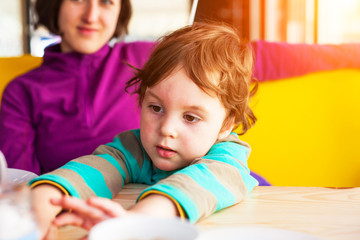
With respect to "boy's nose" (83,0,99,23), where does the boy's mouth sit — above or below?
below

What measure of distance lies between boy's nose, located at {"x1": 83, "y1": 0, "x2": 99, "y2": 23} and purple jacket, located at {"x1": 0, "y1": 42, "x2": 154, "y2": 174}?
0.12 meters

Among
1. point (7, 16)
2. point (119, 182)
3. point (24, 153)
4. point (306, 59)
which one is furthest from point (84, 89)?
point (7, 16)

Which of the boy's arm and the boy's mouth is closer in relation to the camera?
the boy's arm

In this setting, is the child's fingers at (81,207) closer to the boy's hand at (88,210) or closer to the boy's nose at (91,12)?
the boy's hand at (88,210)

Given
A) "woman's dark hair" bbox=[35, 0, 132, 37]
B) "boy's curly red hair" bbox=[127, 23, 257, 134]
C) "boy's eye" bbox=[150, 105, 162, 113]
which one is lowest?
"boy's eye" bbox=[150, 105, 162, 113]

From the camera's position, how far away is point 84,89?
4.89ft

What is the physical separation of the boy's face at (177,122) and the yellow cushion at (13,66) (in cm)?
108

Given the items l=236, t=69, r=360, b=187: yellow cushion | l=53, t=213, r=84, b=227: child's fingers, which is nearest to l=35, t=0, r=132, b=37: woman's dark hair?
l=236, t=69, r=360, b=187: yellow cushion

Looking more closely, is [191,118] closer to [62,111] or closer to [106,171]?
[106,171]

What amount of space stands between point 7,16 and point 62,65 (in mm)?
3404

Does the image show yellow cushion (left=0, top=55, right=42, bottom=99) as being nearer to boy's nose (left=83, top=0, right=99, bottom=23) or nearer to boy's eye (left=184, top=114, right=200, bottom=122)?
boy's nose (left=83, top=0, right=99, bottom=23)

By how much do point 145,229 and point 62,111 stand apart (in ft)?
3.63

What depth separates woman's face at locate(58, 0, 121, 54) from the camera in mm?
1534

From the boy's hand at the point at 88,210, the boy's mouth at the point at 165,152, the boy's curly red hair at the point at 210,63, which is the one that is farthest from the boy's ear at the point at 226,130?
the boy's hand at the point at 88,210
